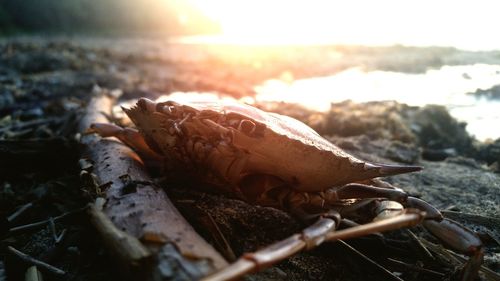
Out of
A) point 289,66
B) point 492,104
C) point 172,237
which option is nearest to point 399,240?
point 172,237

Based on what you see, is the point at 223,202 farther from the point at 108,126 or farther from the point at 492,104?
the point at 492,104

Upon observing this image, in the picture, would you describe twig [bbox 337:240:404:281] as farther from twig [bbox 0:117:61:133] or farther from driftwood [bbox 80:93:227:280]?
twig [bbox 0:117:61:133]

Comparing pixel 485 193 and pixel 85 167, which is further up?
pixel 85 167

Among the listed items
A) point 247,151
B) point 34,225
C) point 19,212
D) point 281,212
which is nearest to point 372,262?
point 281,212

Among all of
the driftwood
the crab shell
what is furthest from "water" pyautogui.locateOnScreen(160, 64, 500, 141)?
the driftwood

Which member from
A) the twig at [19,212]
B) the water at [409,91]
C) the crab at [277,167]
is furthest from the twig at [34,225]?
the water at [409,91]
